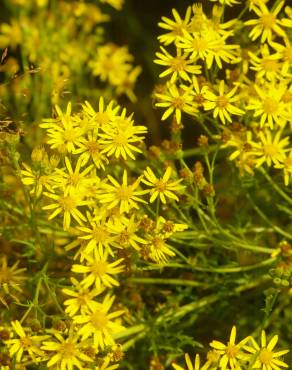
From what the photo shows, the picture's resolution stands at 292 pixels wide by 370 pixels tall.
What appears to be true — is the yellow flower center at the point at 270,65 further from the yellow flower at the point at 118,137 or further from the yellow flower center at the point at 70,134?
the yellow flower center at the point at 70,134

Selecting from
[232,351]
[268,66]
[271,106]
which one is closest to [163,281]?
[232,351]

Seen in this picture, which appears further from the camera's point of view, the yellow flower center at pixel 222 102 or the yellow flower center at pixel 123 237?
the yellow flower center at pixel 222 102

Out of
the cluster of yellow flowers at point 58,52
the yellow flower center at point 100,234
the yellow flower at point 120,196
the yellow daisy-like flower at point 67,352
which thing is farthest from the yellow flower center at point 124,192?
the cluster of yellow flowers at point 58,52

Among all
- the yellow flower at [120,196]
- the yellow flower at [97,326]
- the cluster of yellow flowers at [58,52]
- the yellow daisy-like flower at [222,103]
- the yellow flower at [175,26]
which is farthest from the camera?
the cluster of yellow flowers at [58,52]

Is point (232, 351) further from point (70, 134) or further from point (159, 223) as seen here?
point (70, 134)

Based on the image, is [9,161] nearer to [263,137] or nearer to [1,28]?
[263,137]

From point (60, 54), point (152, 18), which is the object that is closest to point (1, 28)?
point (60, 54)
